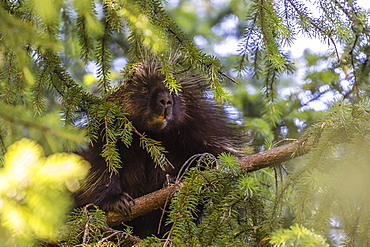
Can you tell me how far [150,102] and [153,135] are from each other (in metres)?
0.25

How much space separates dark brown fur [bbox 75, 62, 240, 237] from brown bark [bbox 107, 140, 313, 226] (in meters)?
0.18

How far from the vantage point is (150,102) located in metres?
2.31

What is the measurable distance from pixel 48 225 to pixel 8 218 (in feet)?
0.27

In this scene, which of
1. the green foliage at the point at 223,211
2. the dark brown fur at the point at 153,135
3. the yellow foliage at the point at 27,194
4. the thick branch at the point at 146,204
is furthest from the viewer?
the dark brown fur at the point at 153,135

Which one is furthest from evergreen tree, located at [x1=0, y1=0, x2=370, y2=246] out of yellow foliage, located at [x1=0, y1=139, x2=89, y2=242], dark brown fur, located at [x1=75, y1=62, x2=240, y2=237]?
dark brown fur, located at [x1=75, y1=62, x2=240, y2=237]

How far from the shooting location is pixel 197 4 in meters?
4.61

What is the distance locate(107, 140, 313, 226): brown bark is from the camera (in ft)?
5.16

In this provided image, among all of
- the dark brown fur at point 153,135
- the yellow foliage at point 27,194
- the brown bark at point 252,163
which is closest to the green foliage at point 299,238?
the yellow foliage at point 27,194

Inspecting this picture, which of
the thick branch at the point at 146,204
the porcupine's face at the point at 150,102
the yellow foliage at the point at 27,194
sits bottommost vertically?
the thick branch at the point at 146,204

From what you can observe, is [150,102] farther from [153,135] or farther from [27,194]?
[27,194]

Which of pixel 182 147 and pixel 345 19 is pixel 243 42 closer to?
pixel 345 19

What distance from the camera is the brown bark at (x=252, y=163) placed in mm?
1574

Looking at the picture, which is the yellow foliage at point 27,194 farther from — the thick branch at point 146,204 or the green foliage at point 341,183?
the thick branch at point 146,204

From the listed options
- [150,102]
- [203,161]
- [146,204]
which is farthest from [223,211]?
[150,102]
